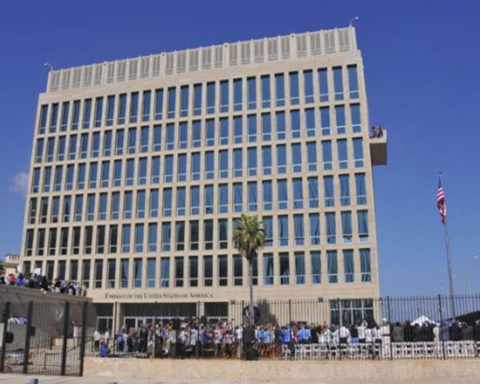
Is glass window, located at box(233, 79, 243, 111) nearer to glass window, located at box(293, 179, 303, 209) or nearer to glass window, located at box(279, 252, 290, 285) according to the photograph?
glass window, located at box(293, 179, 303, 209)

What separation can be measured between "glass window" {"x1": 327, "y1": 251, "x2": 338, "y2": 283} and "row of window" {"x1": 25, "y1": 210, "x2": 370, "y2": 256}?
1.14 m

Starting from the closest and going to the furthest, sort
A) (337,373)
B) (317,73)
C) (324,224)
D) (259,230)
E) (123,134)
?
(337,373) < (259,230) < (324,224) < (317,73) < (123,134)

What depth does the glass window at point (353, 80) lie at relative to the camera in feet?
167

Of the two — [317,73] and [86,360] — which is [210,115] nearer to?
[317,73]

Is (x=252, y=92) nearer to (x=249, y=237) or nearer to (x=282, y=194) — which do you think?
(x=282, y=194)

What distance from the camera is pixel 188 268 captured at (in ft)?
166

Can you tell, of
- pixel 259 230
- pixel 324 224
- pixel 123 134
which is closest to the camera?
pixel 259 230

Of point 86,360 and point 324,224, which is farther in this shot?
point 324,224

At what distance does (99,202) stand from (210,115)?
14.2 m

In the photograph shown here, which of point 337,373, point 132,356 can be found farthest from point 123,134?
point 337,373

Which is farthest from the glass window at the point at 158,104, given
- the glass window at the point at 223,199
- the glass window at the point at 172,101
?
the glass window at the point at 223,199

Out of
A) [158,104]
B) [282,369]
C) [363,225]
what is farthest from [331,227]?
[282,369]

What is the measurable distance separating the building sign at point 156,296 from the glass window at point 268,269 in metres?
5.25

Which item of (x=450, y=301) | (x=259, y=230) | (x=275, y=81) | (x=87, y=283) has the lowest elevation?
(x=450, y=301)
